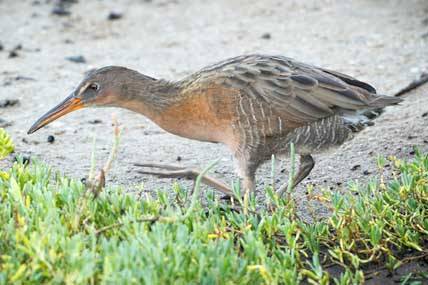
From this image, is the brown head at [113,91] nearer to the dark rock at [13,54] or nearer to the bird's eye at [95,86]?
the bird's eye at [95,86]

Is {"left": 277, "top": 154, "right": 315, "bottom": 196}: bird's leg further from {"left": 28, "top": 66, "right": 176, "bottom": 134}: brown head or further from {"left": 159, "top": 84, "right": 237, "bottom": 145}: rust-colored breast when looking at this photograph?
{"left": 28, "top": 66, "right": 176, "bottom": 134}: brown head

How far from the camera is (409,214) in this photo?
514 centimetres

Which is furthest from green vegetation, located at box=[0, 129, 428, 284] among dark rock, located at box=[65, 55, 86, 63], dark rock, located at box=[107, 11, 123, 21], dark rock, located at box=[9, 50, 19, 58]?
dark rock, located at box=[107, 11, 123, 21]

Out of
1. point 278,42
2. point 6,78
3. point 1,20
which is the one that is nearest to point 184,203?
point 6,78

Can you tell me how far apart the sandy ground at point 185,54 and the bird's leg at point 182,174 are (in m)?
0.48

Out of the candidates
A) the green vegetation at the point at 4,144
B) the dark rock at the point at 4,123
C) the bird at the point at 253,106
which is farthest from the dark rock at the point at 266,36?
the green vegetation at the point at 4,144

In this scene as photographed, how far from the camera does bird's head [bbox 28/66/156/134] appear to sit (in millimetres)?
5883

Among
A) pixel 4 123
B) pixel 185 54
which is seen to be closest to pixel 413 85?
pixel 185 54

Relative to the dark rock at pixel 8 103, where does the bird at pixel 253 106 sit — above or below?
below

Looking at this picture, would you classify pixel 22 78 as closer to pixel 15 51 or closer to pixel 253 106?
pixel 15 51

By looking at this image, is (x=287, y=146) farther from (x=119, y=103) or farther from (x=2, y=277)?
(x=2, y=277)

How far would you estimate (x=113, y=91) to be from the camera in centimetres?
592

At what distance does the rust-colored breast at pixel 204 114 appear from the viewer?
18.6 feet

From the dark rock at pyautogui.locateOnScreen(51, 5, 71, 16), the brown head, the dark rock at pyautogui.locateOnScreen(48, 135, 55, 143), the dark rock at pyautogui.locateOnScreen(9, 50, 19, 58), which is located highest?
the dark rock at pyautogui.locateOnScreen(51, 5, 71, 16)
